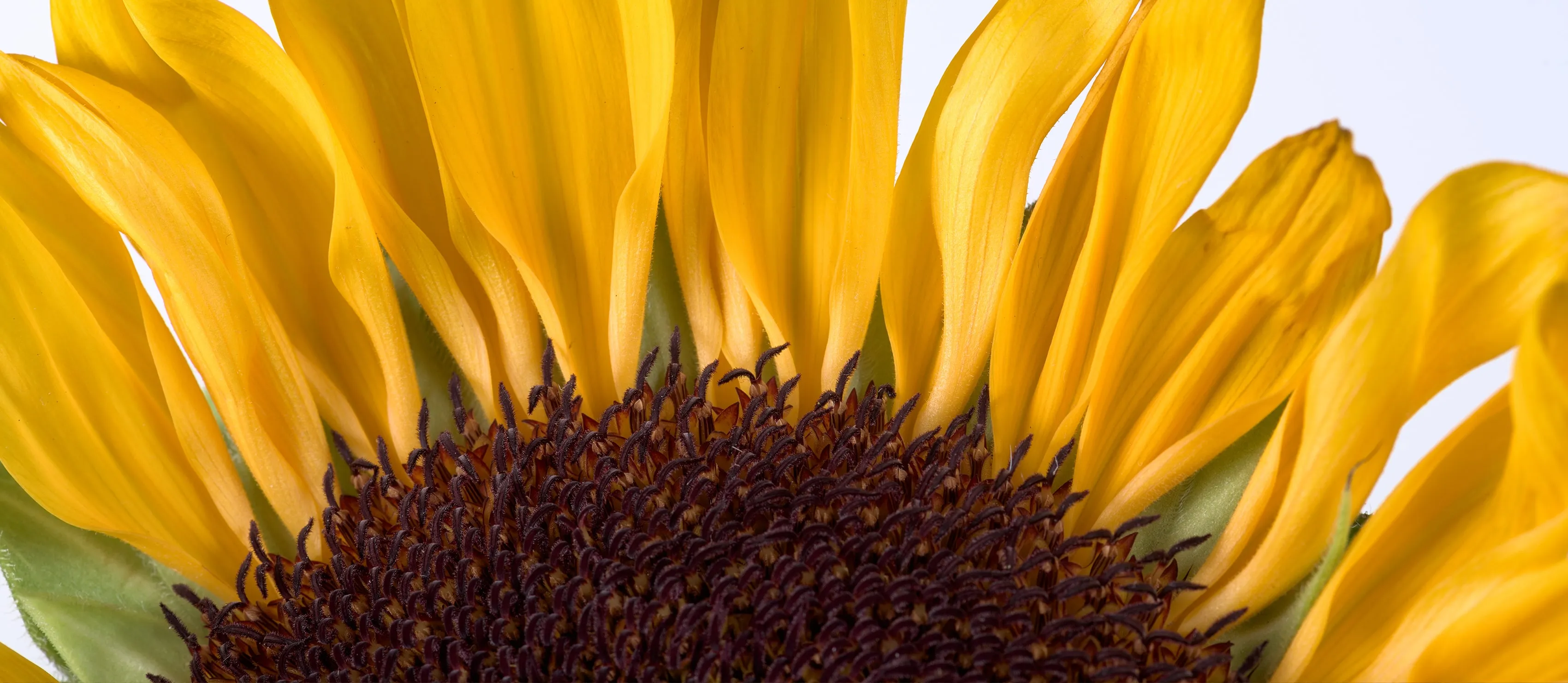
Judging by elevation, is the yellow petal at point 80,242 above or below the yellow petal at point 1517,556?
above

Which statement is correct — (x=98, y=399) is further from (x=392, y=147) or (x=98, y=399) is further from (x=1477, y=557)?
(x=1477, y=557)

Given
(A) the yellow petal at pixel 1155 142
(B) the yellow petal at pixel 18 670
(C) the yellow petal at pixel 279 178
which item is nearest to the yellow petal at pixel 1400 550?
(A) the yellow petal at pixel 1155 142

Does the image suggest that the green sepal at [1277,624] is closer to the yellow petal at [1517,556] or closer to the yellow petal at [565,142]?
the yellow petal at [1517,556]

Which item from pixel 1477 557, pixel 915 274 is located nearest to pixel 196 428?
pixel 915 274

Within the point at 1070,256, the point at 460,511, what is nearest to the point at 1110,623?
the point at 1070,256

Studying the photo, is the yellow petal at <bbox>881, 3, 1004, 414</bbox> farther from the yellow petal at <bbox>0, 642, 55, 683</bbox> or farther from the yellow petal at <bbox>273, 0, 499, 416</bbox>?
the yellow petal at <bbox>0, 642, 55, 683</bbox>

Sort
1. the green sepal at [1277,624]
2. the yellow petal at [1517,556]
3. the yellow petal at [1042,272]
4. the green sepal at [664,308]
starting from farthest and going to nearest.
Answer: the green sepal at [664,308], the yellow petal at [1042,272], the green sepal at [1277,624], the yellow petal at [1517,556]
